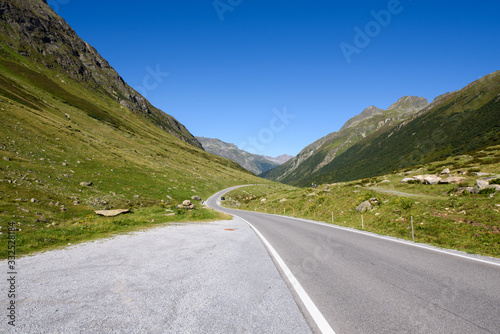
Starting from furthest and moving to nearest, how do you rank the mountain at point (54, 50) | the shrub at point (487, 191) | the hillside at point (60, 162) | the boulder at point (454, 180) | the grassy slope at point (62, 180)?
1. the mountain at point (54, 50)
2. the boulder at point (454, 180)
3. the shrub at point (487, 191)
4. the hillside at point (60, 162)
5. the grassy slope at point (62, 180)

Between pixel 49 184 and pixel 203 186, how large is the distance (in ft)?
163

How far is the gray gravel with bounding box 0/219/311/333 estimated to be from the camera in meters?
3.52

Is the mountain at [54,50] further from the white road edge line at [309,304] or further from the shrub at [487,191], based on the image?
the shrub at [487,191]

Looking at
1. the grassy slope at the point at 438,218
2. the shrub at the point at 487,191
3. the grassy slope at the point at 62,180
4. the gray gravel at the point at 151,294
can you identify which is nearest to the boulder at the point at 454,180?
A: the grassy slope at the point at 438,218

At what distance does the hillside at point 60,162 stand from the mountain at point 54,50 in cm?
65

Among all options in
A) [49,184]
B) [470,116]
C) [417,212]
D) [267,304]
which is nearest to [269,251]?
[267,304]

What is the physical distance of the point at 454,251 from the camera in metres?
8.77

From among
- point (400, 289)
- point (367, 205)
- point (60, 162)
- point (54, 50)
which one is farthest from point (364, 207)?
point (54, 50)

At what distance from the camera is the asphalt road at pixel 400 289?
12.2ft

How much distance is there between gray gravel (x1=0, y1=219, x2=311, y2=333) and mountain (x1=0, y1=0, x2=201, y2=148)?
105 m

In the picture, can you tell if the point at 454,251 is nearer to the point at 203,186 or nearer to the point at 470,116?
the point at 203,186

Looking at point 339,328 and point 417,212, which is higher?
point 417,212

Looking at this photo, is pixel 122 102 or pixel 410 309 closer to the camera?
pixel 410 309

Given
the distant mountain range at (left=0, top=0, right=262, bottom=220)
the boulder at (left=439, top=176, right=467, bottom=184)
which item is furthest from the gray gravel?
the boulder at (left=439, top=176, right=467, bottom=184)
